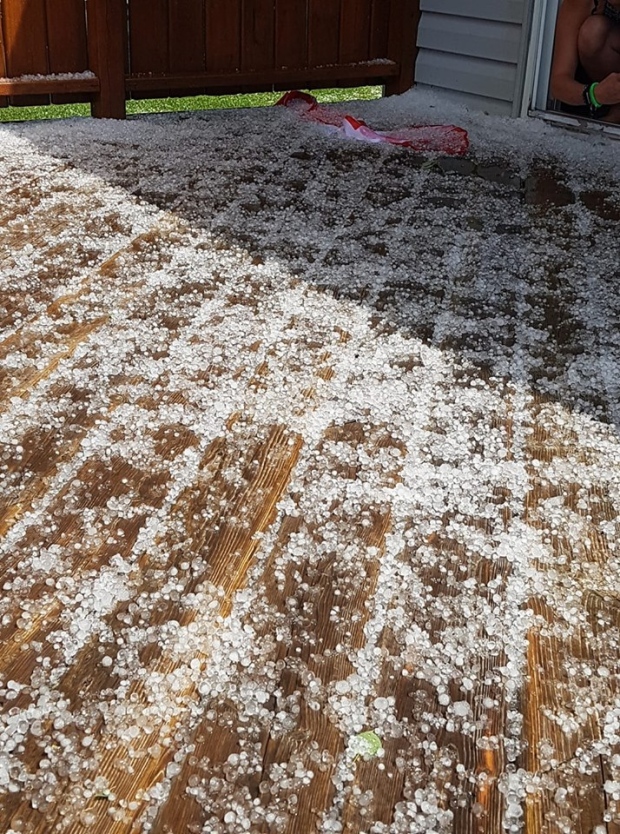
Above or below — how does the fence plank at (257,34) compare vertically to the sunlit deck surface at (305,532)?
above

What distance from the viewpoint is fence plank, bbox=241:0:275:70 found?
13.6ft

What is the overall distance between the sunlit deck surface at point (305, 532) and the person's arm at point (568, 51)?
1.75m

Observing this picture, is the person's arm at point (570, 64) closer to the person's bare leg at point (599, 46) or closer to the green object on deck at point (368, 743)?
the person's bare leg at point (599, 46)

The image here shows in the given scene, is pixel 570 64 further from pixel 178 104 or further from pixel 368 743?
pixel 368 743

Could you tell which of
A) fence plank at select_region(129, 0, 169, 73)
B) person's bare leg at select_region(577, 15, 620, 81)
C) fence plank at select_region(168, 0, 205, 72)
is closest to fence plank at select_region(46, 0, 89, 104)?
fence plank at select_region(129, 0, 169, 73)

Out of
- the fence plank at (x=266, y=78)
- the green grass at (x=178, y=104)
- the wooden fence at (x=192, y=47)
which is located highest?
the wooden fence at (x=192, y=47)

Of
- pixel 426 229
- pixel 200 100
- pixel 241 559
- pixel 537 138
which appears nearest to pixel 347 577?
pixel 241 559

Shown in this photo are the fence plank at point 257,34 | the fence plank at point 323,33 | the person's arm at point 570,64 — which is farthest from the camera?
the fence plank at point 323,33

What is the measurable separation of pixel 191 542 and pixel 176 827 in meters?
0.47

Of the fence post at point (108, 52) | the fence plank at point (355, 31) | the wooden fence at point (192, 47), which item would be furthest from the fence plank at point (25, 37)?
the fence plank at point (355, 31)

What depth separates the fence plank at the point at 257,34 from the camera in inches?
163

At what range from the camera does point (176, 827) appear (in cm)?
84

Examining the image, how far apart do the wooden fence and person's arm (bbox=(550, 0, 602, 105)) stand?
2.83 ft

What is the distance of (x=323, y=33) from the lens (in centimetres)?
432
